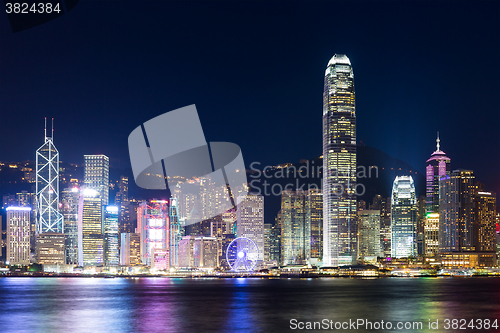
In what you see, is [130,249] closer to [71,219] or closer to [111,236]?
[111,236]

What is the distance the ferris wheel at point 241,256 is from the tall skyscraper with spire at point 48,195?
183ft

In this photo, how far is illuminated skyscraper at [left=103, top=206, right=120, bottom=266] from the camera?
179875mm

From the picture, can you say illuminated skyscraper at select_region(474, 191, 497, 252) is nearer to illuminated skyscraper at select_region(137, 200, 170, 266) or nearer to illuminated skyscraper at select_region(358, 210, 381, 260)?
illuminated skyscraper at select_region(358, 210, 381, 260)

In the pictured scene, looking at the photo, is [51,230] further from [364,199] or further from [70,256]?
[364,199]

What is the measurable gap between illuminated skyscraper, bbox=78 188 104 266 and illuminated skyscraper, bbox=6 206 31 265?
16857mm

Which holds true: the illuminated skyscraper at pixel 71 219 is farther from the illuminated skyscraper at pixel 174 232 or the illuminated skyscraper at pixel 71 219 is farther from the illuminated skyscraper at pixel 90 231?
the illuminated skyscraper at pixel 174 232

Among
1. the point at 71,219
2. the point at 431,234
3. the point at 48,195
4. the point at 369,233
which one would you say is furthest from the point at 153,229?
the point at 431,234

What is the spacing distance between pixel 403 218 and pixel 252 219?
47.3 metres

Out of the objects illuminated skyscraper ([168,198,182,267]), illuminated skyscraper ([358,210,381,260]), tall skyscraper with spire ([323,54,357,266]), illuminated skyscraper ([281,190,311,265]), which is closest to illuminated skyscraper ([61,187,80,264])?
illuminated skyscraper ([168,198,182,267])

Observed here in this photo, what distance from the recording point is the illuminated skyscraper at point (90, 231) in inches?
7018

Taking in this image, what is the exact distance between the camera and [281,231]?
188 meters

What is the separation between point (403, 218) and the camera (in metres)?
191

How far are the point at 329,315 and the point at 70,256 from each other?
14249 centimetres

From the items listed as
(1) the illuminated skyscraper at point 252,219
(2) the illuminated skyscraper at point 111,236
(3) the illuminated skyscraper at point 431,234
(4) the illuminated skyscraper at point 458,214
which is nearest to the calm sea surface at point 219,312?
(1) the illuminated skyscraper at point 252,219
